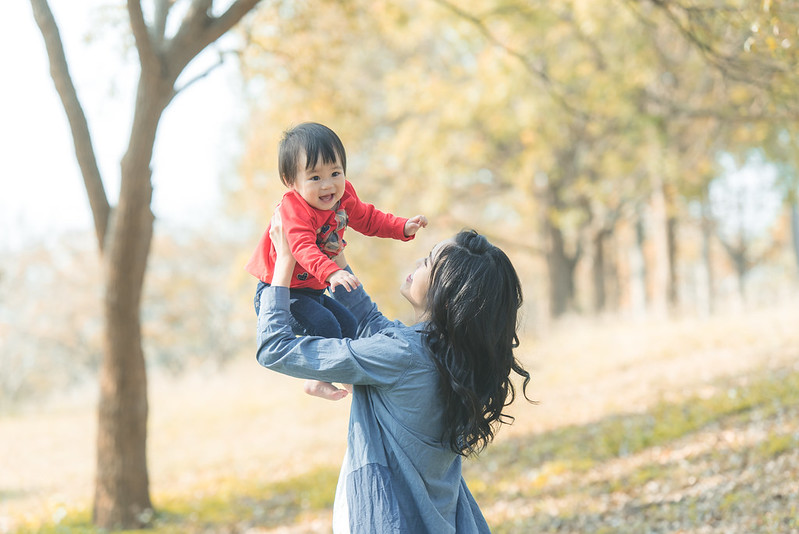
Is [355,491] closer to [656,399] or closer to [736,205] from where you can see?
[656,399]

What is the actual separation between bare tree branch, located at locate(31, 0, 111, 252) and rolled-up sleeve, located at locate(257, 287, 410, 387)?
4.99 meters

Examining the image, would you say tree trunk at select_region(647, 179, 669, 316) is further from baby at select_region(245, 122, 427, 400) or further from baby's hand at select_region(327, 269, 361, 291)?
baby's hand at select_region(327, 269, 361, 291)

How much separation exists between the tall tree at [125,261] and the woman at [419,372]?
4166mm

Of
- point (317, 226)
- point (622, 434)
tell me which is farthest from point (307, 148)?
point (622, 434)

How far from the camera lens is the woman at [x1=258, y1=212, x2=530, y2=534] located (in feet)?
7.43

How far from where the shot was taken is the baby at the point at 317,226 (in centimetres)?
233

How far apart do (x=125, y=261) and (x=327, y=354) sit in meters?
4.71

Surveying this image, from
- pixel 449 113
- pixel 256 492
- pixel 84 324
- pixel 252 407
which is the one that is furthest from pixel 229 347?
pixel 256 492

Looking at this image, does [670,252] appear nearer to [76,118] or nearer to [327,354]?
[76,118]

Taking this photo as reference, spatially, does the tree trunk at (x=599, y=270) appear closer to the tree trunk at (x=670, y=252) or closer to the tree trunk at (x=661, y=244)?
the tree trunk at (x=661, y=244)

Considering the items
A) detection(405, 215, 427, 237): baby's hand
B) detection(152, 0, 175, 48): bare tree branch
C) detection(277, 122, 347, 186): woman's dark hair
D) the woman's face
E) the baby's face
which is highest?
detection(152, 0, 175, 48): bare tree branch

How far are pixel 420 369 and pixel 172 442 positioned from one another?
450 inches

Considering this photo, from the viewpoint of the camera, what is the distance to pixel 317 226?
2486 millimetres

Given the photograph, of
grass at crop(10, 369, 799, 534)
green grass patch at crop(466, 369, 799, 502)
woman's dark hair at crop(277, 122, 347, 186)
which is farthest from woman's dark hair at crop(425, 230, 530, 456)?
green grass patch at crop(466, 369, 799, 502)
